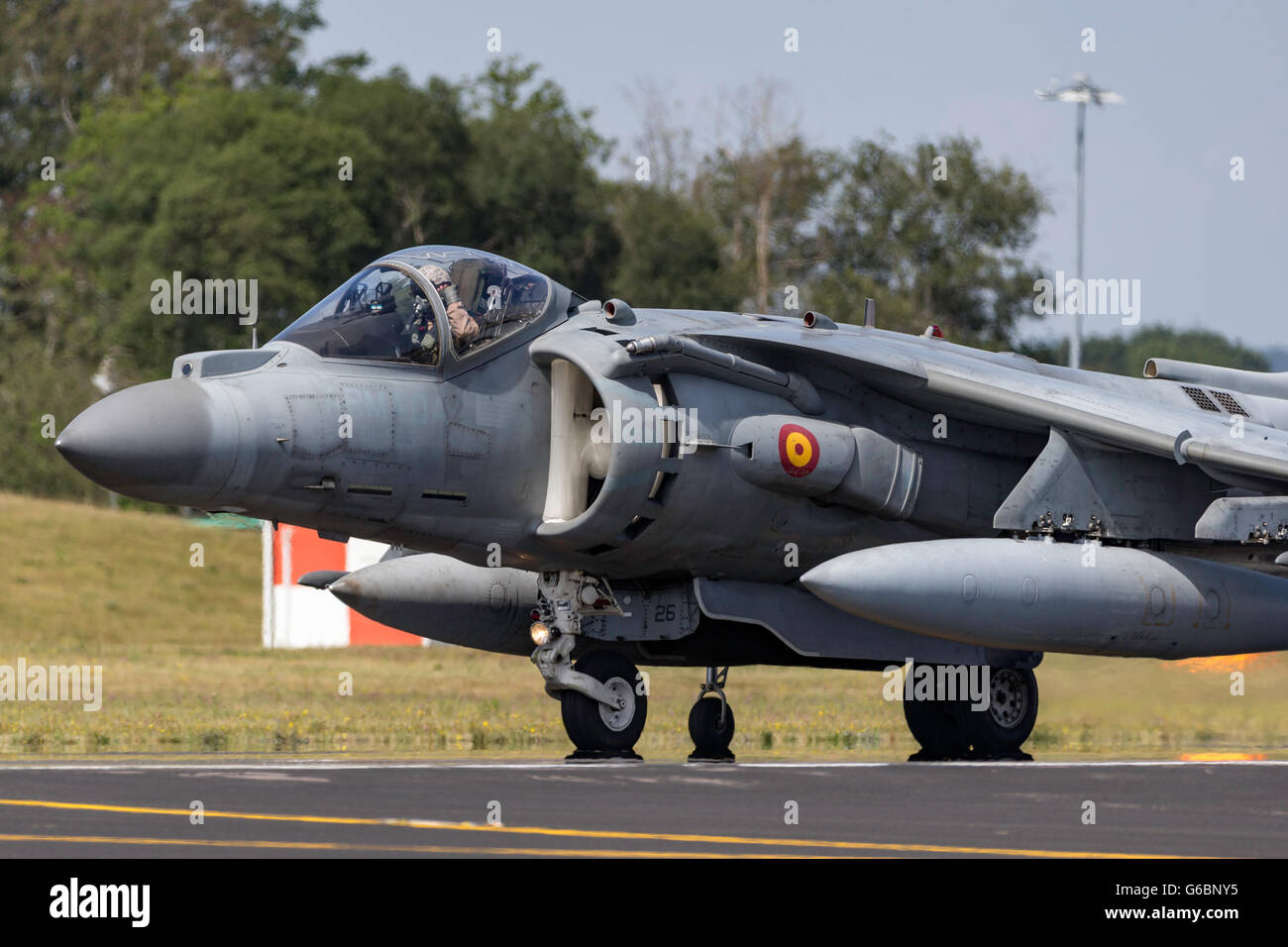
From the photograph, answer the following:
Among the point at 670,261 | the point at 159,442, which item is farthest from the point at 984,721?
the point at 670,261

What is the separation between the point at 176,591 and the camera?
38250 millimetres

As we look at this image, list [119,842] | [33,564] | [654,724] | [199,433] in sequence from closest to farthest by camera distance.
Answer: [119,842]
[199,433]
[654,724]
[33,564]

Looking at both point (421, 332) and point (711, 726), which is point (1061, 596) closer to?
point (711, 726)

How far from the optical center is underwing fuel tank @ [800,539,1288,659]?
38.7ft

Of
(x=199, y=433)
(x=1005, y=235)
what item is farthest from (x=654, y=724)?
(x=1005, y=235)

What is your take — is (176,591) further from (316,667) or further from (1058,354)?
(1058,354)

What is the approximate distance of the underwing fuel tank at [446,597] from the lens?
1445cm

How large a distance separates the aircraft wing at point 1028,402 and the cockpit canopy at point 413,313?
1.63 meters

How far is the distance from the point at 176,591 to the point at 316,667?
11.5 m

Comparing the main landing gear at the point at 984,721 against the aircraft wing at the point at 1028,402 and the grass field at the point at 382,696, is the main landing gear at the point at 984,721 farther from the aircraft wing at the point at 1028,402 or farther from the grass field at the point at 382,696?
the aircraft wing at the point at 1028,402

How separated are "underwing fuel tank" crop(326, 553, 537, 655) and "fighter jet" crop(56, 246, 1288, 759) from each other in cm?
2

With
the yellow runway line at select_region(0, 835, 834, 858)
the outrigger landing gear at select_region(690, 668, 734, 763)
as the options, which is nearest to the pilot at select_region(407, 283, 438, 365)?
the outrigger landing gear at select_region(690, 668, 734, 763)

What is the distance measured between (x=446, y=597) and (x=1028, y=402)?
14.6 ft

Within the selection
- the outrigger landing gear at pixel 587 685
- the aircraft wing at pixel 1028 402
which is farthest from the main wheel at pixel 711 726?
the aircraft wing at pixel 1028 402
